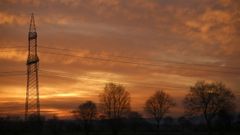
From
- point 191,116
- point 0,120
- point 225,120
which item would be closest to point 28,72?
point 0,120

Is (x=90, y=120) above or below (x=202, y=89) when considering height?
below

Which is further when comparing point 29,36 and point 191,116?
point 191,116

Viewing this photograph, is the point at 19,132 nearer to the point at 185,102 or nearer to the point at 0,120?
the point at 0,120

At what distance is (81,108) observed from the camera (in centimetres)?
15625

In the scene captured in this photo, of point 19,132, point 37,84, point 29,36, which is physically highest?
point 29,36

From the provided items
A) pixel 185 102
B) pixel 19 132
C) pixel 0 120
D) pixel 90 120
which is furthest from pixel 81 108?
pixel 19 132

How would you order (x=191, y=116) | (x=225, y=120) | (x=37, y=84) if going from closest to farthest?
(x=37, y=84), (x=191, y=116), (x=225, y=120)

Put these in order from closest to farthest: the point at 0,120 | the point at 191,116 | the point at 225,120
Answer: the point at 0,120, the point at 191,116, the point at 225,120

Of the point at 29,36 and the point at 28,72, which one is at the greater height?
the point at 29,36

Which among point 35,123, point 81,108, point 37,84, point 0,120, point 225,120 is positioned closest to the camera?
point 37,84

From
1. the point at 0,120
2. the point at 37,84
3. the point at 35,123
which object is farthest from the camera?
the point at 0,120

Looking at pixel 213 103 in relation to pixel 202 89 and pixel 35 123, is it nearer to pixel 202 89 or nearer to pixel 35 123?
pixel 202 89

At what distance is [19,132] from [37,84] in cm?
2020

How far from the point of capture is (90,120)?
14262cm
